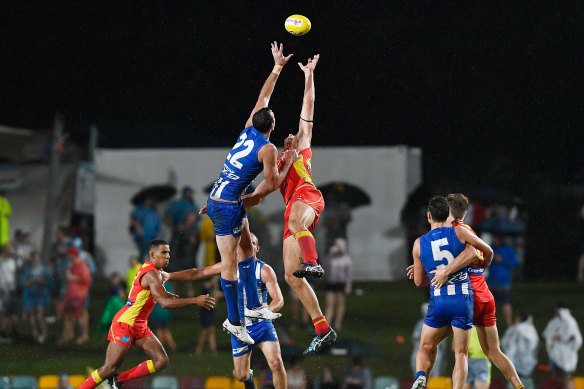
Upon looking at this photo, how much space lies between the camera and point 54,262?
17.4m

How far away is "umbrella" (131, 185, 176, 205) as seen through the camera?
19.1m

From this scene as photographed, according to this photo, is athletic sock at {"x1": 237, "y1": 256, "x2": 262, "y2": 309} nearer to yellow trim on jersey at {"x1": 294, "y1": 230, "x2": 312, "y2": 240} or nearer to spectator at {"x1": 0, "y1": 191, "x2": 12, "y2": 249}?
yellow trim on jersey at {"x1": 294, "y1": 230, "x2": 312, "y2": 240}

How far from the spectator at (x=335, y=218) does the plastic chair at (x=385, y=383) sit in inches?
142

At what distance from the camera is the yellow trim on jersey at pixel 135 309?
927 centimetres

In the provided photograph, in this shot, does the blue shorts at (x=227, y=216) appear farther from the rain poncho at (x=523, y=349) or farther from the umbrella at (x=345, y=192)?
the umbrella at (x=345, y=192)

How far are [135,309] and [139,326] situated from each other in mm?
187

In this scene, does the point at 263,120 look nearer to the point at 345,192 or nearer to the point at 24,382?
the point at 24,382

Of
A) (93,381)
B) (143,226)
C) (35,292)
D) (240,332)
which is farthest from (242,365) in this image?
(143,226)

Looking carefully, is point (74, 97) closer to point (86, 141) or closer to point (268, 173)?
point (86, 141)

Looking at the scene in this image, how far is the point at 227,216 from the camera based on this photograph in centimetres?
823

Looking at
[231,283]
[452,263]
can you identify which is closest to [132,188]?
[231,283]

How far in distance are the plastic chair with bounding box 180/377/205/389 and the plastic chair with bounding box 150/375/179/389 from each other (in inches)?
4.4

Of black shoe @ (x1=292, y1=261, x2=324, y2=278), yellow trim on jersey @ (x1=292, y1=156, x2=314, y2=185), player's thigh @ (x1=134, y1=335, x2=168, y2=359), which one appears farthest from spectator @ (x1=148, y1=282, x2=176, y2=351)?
black shoe @ (x1=292, y1=261, x2=324, y2=278)

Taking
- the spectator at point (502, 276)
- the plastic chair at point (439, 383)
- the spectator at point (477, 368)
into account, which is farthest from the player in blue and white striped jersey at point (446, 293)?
the spectator at point (502, 276)
